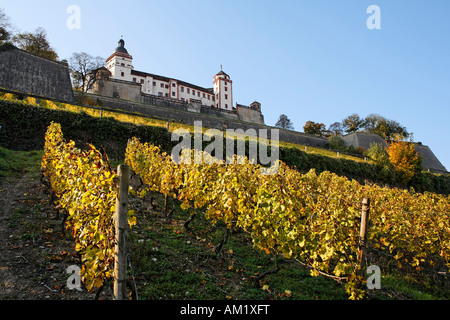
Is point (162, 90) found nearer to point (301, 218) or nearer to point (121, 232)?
point (301, 218)

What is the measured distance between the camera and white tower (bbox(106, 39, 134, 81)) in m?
54.0

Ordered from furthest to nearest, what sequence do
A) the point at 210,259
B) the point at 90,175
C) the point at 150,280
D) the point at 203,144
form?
the point at 203,144
the point at 210,259
the point at 150,280
the point at 90,175

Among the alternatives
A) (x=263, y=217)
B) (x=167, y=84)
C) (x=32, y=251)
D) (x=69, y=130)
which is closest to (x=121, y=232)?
(x=263, y=217)

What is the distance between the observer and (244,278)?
16.3 ft

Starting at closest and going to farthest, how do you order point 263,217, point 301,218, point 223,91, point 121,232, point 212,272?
point 121,232 < point 263,217 < point 212,272 < point 301,218 < point 223,91

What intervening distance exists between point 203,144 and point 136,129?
13.5 ft

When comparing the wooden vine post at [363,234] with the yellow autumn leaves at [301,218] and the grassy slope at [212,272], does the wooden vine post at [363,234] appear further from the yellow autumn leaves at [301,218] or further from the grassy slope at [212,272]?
the grassy slope at [212,272]

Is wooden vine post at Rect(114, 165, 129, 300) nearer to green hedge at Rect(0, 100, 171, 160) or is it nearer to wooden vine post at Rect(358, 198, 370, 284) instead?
wooden vine post at Rect(358, 198, 370, 284)

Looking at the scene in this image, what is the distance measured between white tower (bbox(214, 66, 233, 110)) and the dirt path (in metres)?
60.5

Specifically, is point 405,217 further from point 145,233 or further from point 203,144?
point 203,144

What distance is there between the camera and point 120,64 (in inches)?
2156

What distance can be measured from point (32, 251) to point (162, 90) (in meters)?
56.1

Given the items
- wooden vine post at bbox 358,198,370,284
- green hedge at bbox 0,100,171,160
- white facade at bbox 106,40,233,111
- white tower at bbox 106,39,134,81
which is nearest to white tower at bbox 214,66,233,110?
white facade at bbox 106,40,233,111
